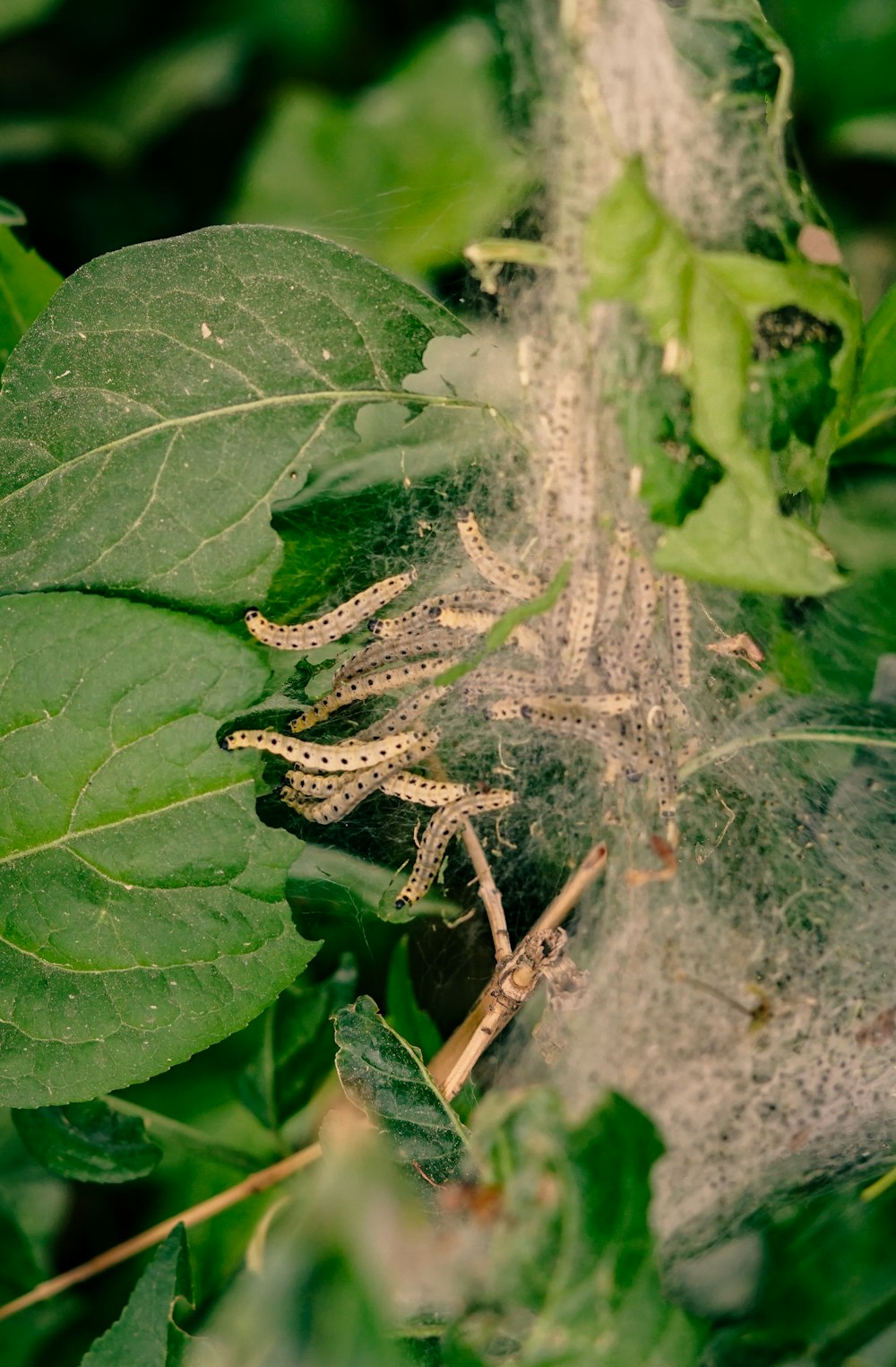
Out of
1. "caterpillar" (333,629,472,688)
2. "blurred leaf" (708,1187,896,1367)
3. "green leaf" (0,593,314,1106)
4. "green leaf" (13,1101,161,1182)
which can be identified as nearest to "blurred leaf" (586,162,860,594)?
"caterpillar" (333,629,472,688)

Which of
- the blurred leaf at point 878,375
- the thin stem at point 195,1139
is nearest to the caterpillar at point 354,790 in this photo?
the thin stem at point 195,1139

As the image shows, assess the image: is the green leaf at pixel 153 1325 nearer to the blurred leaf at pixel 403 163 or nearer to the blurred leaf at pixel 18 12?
the blurred leaf at pixel 403 163

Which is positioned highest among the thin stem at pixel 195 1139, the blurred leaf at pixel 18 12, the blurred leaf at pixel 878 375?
the blurred leaf at pixel 18 12

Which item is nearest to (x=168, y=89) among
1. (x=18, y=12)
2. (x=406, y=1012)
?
(x=18, y=12)

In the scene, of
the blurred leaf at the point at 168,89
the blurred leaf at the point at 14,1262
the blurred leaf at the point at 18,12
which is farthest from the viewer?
the blurred leaf at the point at 168,89

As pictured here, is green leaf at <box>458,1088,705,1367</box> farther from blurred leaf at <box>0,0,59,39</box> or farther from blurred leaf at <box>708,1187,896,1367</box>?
blurred leaf at <box>0,0,59,39</box>
